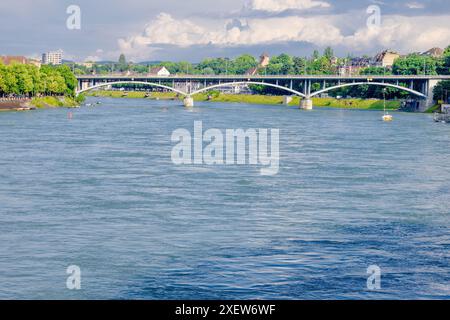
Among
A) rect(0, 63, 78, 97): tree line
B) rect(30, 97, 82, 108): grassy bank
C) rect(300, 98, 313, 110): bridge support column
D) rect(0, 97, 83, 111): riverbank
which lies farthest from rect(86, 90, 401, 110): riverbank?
rect(30, 97, 82, 108): grassy bank

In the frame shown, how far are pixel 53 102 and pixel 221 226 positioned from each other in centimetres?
7853

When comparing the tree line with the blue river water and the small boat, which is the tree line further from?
the blue river water

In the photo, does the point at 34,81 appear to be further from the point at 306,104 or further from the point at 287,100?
the point at 287,100

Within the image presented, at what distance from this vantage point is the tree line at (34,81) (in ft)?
297

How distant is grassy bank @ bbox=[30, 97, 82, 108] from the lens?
93.1 meters

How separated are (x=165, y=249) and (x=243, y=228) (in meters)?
3.13

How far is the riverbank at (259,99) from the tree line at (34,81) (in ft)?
117

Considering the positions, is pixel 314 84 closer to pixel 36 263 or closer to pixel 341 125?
pixel 341 125

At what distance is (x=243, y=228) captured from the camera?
2217 centimetres

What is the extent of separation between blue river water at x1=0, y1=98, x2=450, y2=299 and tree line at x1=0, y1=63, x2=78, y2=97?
5052cm

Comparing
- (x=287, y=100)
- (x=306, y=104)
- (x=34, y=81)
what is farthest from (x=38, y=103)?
(x=287, y=100)

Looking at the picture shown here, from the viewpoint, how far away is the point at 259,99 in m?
138

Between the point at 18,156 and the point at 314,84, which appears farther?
the point at 314,84
